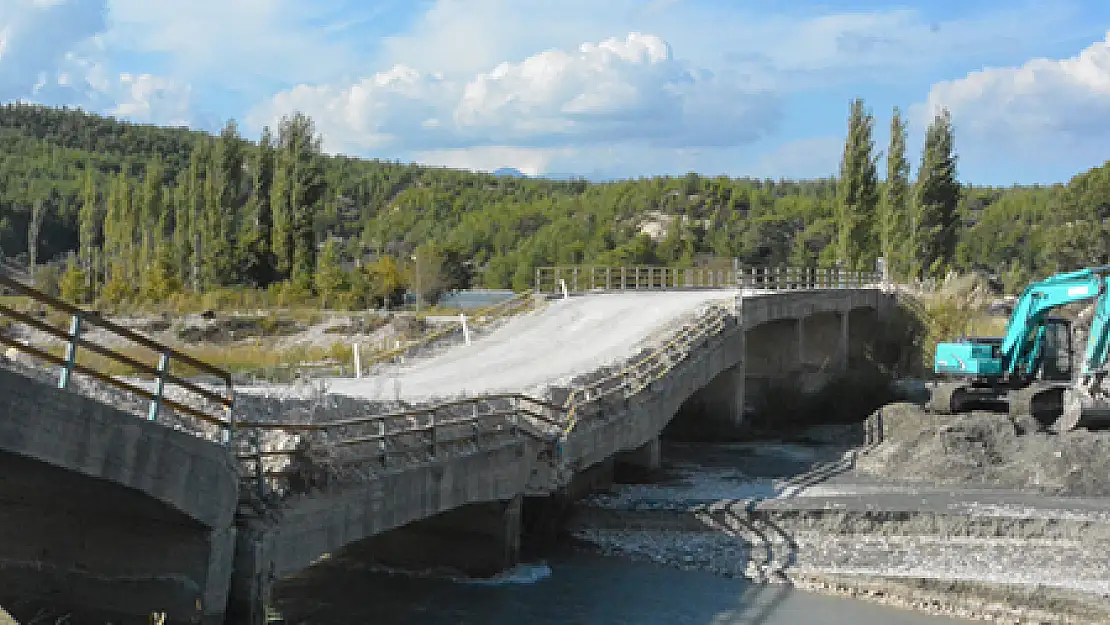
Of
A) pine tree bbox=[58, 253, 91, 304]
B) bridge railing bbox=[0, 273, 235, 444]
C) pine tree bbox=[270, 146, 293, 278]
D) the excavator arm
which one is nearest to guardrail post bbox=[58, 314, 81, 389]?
bridge railing bbox=[0, 273, 235, 444]

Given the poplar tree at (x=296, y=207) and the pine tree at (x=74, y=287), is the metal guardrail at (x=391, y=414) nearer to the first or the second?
the poplar tree at (x=296, y=207)

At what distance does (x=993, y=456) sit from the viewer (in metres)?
29.0

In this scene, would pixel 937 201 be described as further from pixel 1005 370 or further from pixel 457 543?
pixel 457 543

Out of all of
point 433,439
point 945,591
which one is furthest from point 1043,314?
point 433,439

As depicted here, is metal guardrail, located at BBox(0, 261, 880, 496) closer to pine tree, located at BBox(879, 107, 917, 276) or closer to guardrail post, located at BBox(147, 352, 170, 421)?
guardrail post, located at BBox(147, 352, 170, 421)

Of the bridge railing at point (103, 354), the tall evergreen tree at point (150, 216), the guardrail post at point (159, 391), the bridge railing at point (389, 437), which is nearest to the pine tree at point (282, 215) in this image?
the tall evergreen tree at point (150, 216)

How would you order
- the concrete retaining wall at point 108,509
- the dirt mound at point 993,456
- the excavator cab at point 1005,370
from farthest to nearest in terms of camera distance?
the excavator cab at point 1005,370 < the dirt mound at point 993,456 < the concrete retaining wall at point 108,509

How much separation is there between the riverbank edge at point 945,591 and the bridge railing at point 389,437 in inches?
178

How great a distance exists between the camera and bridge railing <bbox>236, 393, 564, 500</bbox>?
1412 cm

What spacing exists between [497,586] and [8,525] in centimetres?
872

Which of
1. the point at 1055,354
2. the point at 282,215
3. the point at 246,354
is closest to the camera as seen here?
the point at 1055,354

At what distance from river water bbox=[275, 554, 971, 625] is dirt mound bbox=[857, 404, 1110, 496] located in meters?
9.46

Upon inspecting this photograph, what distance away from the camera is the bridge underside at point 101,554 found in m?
12.7

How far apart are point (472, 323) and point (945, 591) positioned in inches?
753
